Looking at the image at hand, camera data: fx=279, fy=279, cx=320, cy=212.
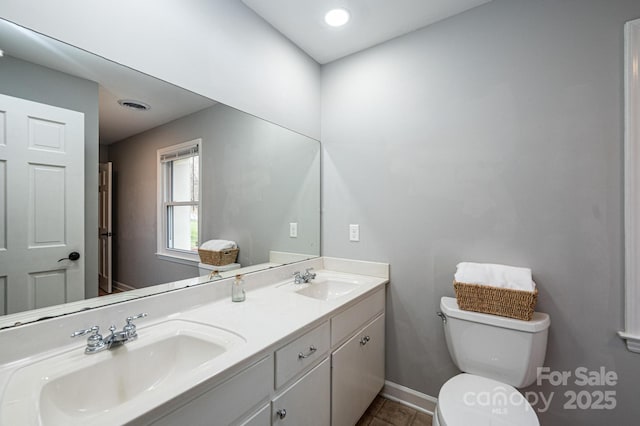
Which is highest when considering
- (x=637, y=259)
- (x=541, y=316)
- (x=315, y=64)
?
(x=315, y=64)

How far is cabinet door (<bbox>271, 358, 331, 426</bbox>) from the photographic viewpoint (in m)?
1.03

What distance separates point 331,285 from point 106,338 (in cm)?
127

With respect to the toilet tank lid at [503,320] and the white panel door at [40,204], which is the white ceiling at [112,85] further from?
the toilet tank lid at [503,320]

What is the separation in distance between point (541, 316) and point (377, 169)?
1200 mm

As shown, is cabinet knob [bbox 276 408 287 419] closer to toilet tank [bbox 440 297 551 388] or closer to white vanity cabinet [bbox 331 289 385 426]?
white vanity cabinet [bbox 331 289 385 426]

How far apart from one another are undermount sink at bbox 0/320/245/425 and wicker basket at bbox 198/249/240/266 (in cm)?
36

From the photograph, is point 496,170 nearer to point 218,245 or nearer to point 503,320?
point 503,320

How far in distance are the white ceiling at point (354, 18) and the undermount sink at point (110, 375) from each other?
5.71 ft

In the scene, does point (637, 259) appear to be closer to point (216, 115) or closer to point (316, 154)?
point (316, 154)

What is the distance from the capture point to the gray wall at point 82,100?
0.88m

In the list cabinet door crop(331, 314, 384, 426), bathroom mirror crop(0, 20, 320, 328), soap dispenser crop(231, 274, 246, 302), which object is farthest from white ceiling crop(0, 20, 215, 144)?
cabinet door crop(331, 314, 384, 426)

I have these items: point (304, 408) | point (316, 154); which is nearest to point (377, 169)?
point (316, 154)

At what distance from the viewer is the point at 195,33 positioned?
135cm

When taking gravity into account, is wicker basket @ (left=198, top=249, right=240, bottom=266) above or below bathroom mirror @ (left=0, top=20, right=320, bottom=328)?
below
